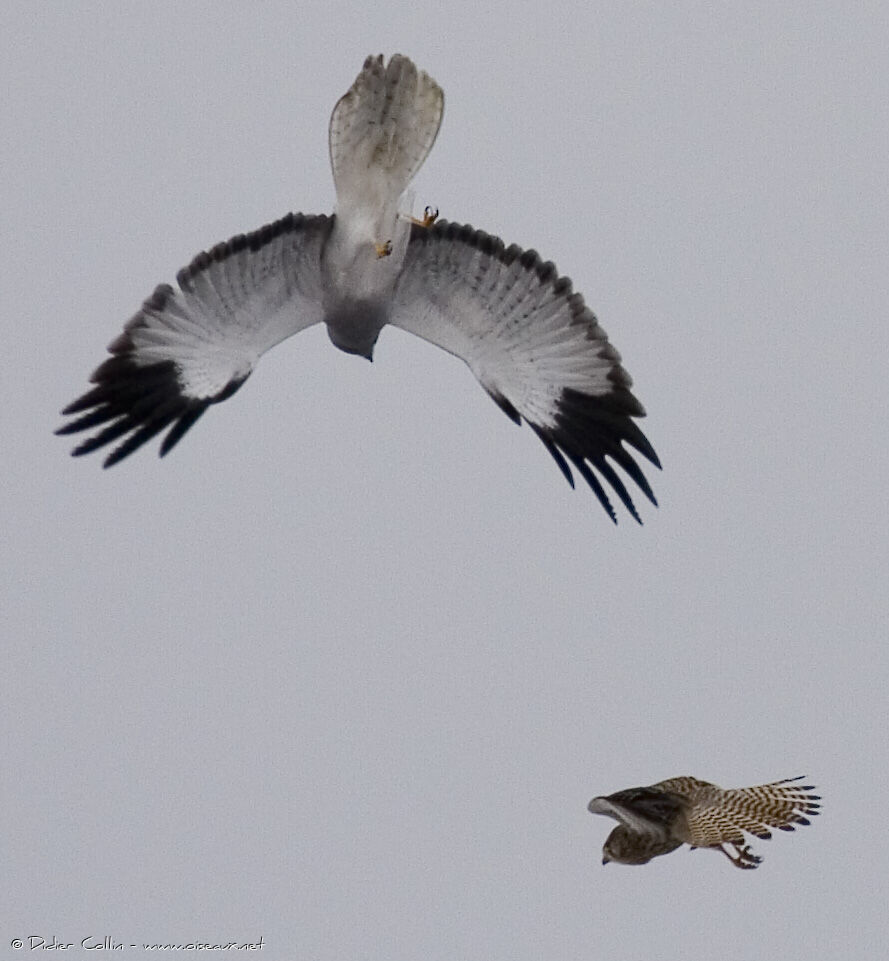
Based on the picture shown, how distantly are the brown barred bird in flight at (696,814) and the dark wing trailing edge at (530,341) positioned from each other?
4.75ft

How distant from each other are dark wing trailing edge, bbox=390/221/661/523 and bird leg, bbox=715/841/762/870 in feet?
6.72

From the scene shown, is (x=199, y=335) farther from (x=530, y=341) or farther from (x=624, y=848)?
(x=624, y=848)

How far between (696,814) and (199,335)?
287 cm

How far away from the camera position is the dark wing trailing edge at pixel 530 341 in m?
14.7

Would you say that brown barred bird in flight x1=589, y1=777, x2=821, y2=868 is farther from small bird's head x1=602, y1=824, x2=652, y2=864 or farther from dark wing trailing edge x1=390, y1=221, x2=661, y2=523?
dark wing trailing edge x1=390, y1=221, x2=661, y2=523

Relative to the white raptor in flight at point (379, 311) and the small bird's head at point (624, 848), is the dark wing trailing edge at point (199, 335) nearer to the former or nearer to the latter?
the white raptor in flight at point (379, 311)

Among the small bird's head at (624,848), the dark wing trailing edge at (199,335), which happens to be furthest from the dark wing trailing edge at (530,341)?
the small bird's head at (624,848)

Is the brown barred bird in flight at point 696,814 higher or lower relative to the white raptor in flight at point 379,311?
lower

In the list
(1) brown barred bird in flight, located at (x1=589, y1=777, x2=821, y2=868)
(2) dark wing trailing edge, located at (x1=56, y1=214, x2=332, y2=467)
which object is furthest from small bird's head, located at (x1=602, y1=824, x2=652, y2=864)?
(2) dark wing trailing edge, located at (x1=56, y1=214, x2=332, y2=467)

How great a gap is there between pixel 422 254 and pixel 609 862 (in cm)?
269

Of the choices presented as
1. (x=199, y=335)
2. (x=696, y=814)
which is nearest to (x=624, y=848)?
(x=696, y=814)

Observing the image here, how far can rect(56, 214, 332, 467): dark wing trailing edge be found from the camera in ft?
47.0

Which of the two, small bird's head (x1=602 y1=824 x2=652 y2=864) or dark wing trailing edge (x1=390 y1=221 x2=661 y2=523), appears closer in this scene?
small bird's head (x1=602 y1=824 x2=652 y2=864)

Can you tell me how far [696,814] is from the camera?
45.5 feet
